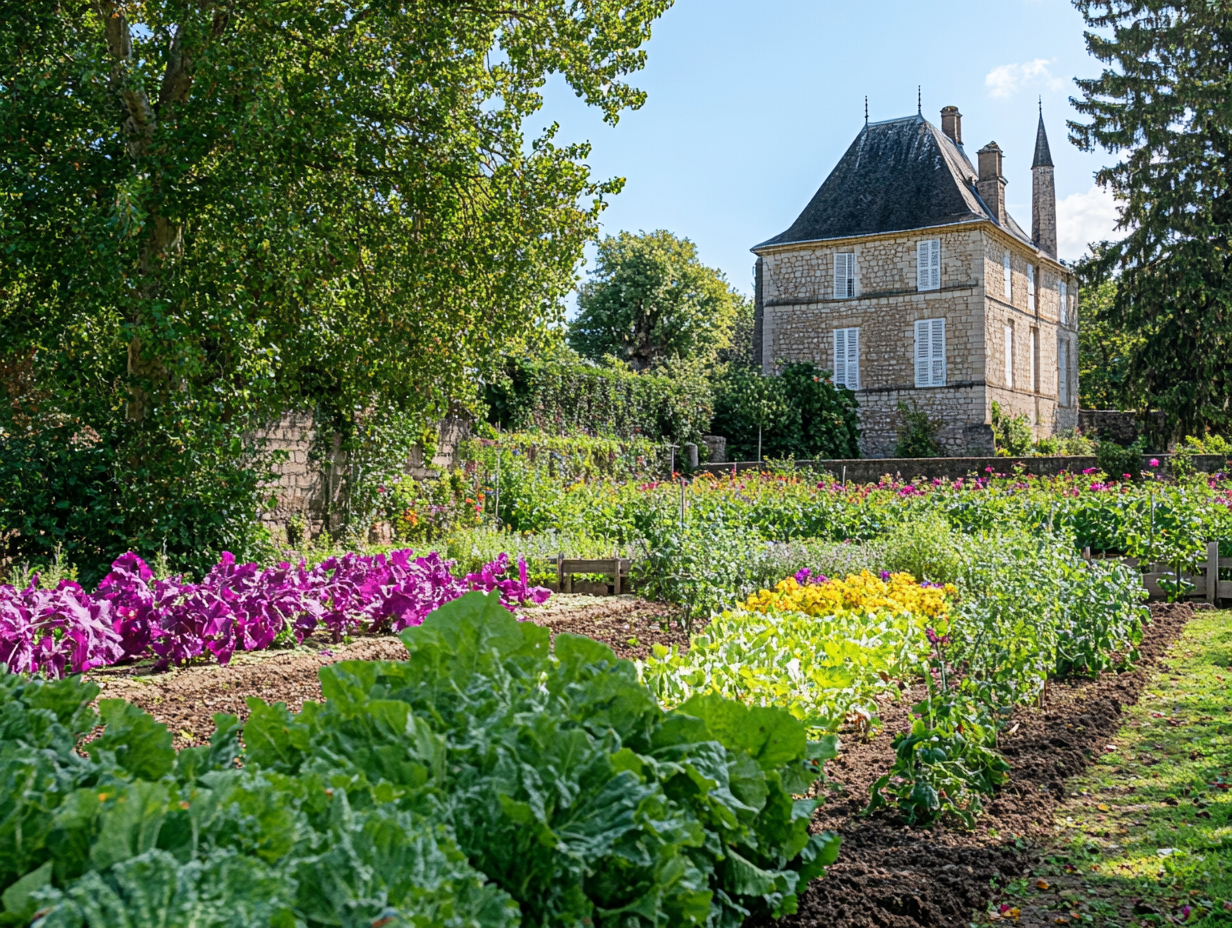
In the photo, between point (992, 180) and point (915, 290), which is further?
point (992, 180)

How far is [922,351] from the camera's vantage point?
26141 mm

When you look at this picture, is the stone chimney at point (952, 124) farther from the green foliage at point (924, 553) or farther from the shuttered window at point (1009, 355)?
the green foliage at point (924, 553)

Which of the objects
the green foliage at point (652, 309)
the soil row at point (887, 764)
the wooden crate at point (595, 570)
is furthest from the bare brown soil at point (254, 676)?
the green foliage at point (652, 309)

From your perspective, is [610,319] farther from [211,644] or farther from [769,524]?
[211,644]

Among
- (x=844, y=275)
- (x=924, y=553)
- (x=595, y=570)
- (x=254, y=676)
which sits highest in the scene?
(x=844, y=275)

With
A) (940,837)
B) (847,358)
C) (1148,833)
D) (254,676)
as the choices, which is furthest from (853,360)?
(940,837)

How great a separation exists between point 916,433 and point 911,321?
3217 mm

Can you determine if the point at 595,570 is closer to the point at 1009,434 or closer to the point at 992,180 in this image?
the point at 1009,434

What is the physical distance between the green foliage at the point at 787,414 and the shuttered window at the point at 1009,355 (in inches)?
178

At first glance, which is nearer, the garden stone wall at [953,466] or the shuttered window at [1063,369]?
the garden stone wall at [953,466]

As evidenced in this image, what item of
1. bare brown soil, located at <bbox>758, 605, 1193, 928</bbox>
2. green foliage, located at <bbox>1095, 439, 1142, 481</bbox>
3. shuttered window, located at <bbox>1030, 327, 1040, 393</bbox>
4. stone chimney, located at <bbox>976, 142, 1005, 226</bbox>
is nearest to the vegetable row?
bare brown soil, located at <bbox>758, 605, 1193, 928</bbox>

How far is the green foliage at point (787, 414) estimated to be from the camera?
910 inches

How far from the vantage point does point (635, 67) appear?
9438 mm

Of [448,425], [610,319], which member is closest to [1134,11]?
[610,319]
